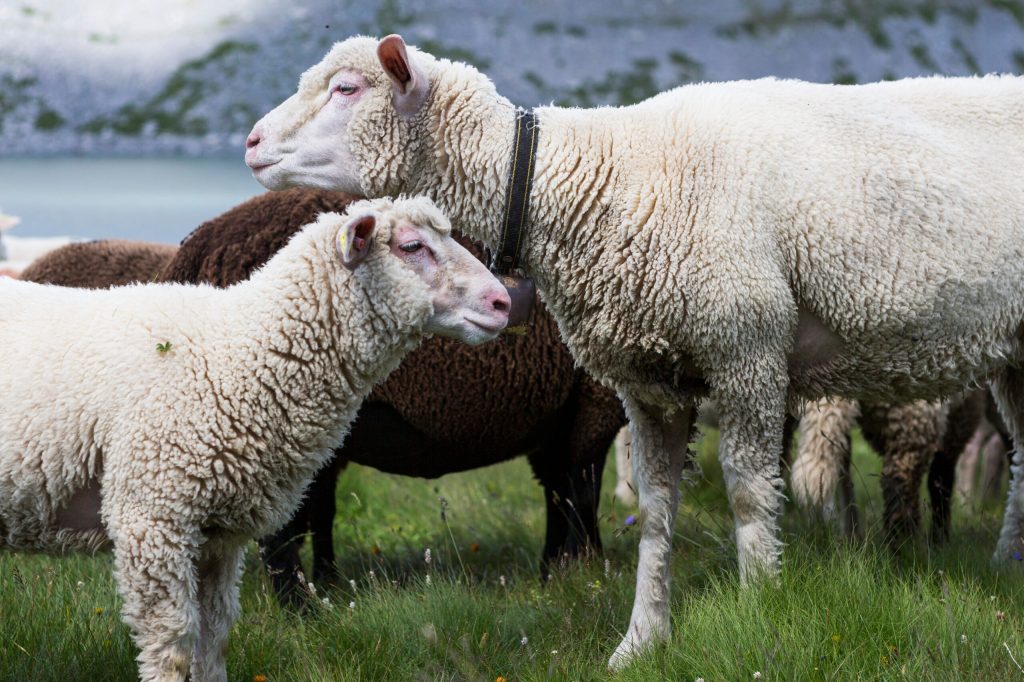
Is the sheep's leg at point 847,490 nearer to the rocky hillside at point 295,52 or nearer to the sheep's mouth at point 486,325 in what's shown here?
the sheep's mouth at point 486,325

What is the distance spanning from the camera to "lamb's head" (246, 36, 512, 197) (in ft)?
10.9

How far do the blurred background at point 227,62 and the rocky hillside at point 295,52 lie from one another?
2 cm

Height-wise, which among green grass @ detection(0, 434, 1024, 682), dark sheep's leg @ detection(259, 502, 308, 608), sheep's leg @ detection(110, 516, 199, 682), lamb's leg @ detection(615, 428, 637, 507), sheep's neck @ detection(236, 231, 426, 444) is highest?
sheep's neck @ detection(236, 231, 426, 444)

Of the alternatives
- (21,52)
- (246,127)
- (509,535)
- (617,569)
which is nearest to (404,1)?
(246,127)

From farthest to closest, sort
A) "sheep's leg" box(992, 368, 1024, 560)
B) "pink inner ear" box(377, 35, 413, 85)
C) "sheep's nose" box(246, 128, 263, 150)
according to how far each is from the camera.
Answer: "sheep's leg" box(992, 368, 1024, 560) → "sheep's nose" box(246, 128, 263, 150) → "pink inner ear" box(377, 35, 413, 85)

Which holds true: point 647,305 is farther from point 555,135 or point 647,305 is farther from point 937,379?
point 937,379

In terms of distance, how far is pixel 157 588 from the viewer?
2818 millimetres

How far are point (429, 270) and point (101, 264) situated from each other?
2966 millimetres

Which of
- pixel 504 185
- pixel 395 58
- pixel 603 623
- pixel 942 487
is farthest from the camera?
pixel 942 487

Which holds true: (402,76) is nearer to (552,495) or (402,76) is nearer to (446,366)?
(446,366)

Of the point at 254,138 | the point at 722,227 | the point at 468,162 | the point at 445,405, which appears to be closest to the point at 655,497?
the point at 722,227

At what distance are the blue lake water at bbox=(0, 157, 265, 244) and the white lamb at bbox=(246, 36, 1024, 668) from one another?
22.9ft

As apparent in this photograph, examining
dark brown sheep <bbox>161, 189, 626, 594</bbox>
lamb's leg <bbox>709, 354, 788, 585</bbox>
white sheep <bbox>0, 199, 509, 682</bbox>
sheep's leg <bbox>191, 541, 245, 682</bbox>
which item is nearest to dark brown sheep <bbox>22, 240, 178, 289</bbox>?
dark brown sheep <bbox>161, 189, 626, 594</bbox>

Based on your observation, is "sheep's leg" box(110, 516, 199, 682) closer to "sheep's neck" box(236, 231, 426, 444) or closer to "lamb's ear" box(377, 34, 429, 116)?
"sheep's neck" box(236, 231, 426, 444)
